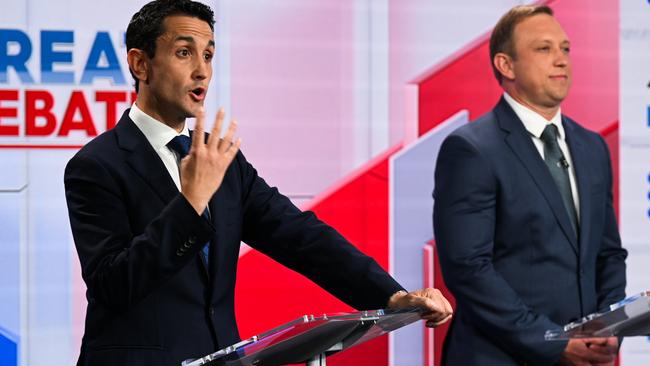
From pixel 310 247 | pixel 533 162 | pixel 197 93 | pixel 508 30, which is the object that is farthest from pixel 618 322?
pixel 508 30

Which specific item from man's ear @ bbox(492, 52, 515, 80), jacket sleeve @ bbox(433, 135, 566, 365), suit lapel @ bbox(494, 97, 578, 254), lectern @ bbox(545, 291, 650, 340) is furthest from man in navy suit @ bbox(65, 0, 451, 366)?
man's ear @ bbox(492, 52, 515, 80)

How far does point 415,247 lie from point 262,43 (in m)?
1.01

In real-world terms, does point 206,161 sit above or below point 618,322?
above

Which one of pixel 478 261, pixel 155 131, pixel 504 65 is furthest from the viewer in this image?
pixel 504 65

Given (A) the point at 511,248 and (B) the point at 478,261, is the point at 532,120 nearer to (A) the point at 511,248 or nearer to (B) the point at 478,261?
(A) the point at 511,248

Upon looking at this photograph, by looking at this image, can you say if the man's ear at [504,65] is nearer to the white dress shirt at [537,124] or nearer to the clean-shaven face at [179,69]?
the white dress shirt at [537,124]

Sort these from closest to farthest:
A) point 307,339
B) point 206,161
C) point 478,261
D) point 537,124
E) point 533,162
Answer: point 307,339 < point 206,161 < point 478,261 < point 533,162 < point 537,124

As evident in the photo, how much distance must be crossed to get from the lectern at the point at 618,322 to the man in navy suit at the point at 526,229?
645 mm

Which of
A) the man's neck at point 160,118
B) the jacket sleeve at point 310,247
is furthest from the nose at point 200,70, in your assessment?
the jacket sleeve at point 310,247

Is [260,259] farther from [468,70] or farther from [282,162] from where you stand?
[468,70]

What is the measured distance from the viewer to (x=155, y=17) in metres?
2.60

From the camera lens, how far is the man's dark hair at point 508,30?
3703 mm

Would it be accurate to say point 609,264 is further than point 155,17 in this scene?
Yes

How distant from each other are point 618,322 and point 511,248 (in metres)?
0.86
